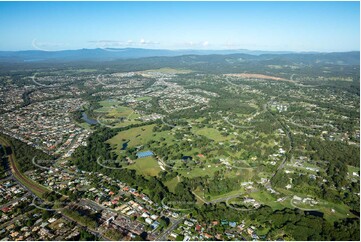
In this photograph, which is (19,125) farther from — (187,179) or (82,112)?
(187,179)

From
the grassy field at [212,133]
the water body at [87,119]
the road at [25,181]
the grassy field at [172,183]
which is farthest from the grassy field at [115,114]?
the grassy field at [172,183]

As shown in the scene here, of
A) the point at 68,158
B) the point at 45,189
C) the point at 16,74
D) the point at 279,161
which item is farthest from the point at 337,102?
the point at 16,74

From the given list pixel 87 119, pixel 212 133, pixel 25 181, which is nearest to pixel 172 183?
pixel 25 181

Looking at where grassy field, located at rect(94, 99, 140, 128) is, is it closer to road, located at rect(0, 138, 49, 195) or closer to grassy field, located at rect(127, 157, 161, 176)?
grassy field, located at rect(127, 157, 161, 176)

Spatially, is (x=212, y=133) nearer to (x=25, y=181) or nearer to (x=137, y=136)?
(x=137, y=136)

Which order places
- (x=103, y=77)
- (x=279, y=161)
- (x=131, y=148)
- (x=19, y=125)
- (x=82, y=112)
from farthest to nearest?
(x=103, y=77)
(x=82, y=112)
(x=19, y=125)
(x=131, y=148)
(x=279, y=161)

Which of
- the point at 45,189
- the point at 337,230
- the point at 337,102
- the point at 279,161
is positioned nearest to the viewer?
the point at 337,230

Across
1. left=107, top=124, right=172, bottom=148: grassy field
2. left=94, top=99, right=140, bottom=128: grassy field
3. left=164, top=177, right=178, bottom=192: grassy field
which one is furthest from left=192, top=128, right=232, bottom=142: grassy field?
left=164, top=177, right=178, bottom=192: grassy field

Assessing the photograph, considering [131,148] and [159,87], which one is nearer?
[131,148]

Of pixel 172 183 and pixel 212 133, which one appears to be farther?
pixel 212 133
